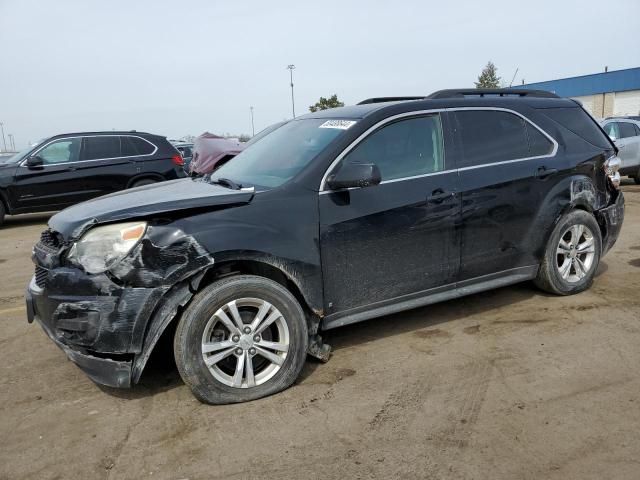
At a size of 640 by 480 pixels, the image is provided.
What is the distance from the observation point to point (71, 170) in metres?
10.3

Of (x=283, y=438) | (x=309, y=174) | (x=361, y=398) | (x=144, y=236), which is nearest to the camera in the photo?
(x=283, y=438)

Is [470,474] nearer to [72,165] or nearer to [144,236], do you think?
[144,236]

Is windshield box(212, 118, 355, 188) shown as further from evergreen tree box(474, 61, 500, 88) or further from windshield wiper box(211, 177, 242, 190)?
evergreen tree box(474, 61, 500, 88)

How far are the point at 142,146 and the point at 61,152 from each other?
5.03 ft

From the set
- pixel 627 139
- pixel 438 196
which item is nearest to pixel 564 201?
pixel 438 196

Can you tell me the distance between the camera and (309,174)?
11.5 ft

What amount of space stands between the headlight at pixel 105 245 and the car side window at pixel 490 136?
2463 millimetres

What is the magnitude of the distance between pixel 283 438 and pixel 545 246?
2960mm

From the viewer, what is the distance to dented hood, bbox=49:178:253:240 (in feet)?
10.2

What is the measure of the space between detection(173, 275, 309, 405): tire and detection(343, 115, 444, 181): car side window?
1.13 m

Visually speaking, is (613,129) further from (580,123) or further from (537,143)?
(537,143)

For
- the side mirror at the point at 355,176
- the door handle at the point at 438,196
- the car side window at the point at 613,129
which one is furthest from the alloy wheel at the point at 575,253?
the car side window at the point at 613,129

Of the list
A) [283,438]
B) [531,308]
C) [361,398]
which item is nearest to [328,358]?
[361,398]

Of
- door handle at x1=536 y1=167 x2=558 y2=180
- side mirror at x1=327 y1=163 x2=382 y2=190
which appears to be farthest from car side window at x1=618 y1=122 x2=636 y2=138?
side mirror at x1=327 y1=163 x2=382 y2=190
